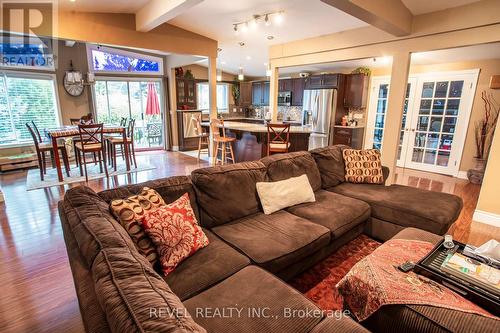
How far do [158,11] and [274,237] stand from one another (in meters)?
3.31

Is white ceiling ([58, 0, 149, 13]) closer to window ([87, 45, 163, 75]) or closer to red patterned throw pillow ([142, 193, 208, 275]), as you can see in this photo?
window ([87, 45, 163, 75])

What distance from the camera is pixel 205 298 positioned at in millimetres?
1273

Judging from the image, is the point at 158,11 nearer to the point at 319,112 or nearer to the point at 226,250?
the point at 226,250

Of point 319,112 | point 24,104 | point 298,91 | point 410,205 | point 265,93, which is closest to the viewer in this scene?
point 410,205

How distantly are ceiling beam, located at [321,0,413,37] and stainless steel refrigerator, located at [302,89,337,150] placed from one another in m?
2.67

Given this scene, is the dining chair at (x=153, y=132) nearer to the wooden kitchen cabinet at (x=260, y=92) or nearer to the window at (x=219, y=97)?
the window at (x=219, y=97)

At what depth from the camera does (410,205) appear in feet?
8.33

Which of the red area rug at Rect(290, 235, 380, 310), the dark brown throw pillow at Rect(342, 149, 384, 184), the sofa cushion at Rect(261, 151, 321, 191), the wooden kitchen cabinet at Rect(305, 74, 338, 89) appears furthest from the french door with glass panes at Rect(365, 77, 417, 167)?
the red area rug at Rect(290, 235, 380, 310)

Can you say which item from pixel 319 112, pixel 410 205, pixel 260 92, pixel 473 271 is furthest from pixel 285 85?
pixel 473 271

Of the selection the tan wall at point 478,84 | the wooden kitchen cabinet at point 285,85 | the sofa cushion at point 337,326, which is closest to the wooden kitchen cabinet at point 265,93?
the wooden kitchen cabinet at point 285,85

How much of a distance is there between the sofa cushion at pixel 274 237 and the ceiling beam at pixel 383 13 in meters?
2.14

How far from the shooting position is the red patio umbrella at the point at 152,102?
7.46 meters

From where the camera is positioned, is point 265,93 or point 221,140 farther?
point 265,93

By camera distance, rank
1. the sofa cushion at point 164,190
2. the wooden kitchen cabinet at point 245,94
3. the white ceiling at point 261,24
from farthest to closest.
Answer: the wooden kitchen cabinet at point 245,94 < the white ceiling at point 261,24 < the sofa cushion at point 164,190
